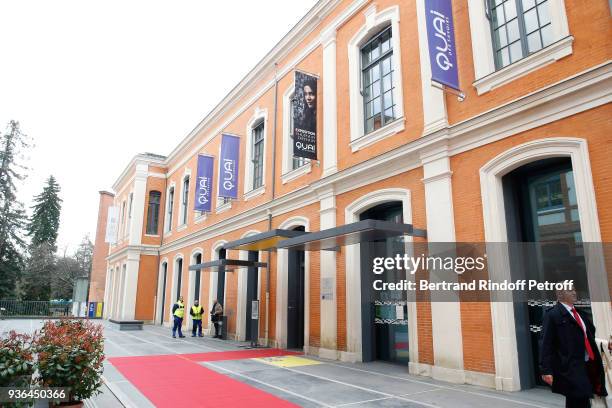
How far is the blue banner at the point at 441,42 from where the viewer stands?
333 inches

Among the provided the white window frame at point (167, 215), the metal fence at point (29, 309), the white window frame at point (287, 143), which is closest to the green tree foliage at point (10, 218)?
the metal fence at point (29, 309)

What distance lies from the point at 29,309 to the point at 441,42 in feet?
125

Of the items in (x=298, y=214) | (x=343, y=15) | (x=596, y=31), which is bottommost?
(x=298, y=214)

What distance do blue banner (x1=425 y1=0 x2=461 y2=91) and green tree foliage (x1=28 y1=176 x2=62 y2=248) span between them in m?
51.2

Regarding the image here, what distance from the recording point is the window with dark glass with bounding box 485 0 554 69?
7.86m

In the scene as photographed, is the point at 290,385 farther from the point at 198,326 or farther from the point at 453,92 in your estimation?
the point at 198,326

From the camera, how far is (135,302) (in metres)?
28.6

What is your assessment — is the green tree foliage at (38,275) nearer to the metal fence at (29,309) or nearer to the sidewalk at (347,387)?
the metal fence at (29,309)

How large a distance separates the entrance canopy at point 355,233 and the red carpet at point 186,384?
11.0 ft

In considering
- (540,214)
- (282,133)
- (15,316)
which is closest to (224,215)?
(282,133)

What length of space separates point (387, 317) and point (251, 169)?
952cm

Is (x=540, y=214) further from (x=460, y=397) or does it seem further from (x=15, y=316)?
(x=15, y=316)

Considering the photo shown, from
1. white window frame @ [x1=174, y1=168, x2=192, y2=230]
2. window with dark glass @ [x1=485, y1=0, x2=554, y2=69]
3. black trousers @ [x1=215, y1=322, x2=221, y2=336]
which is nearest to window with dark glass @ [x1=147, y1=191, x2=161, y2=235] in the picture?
white window frame @ [x1=174, y1=168, x2=192, y2=230]

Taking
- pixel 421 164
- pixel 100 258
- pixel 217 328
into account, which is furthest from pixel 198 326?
pixel 100 258
